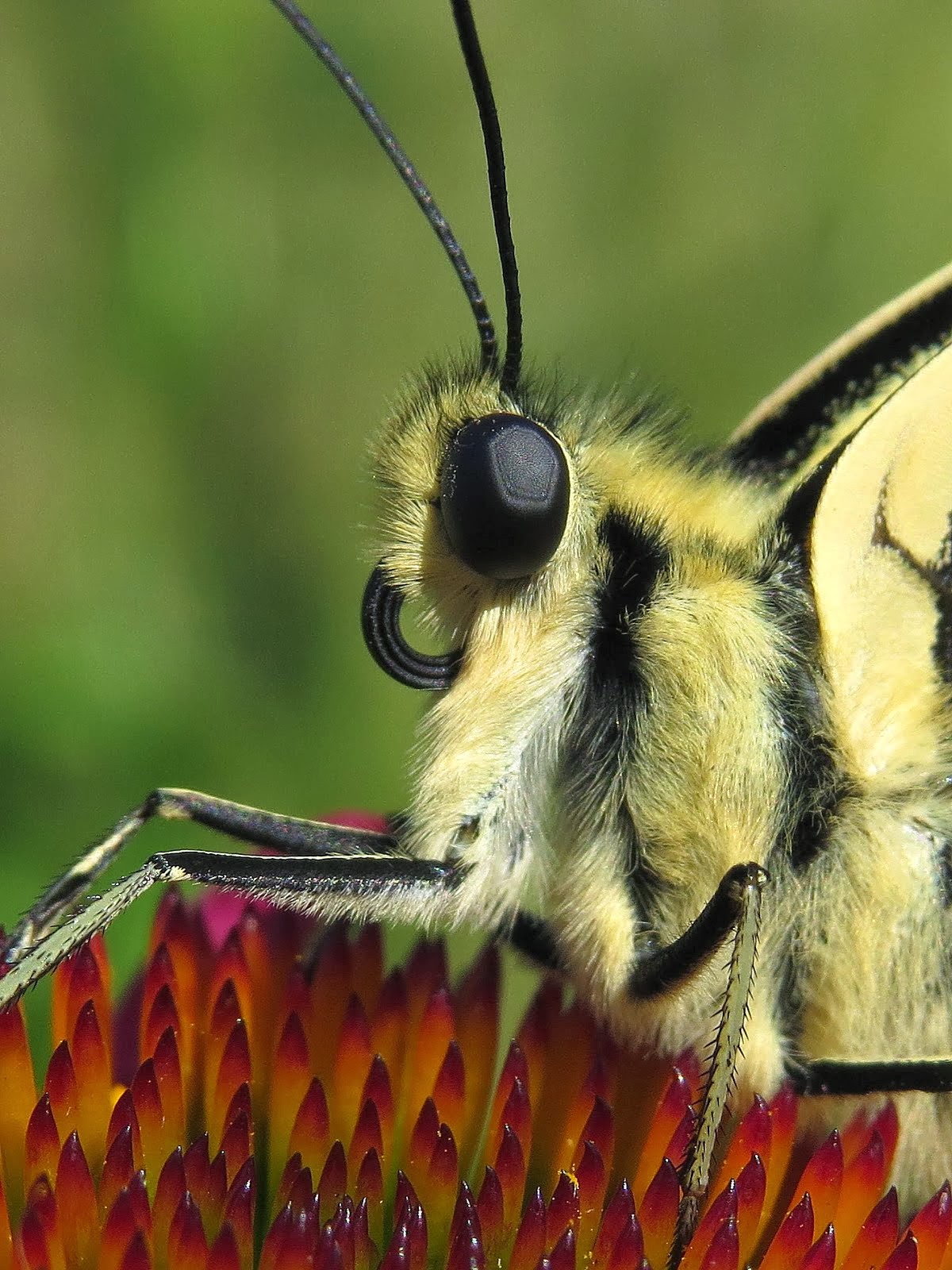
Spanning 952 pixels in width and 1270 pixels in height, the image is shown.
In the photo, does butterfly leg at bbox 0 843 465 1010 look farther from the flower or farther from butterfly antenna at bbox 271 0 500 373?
butterfly antenna at bbox 271 0 500 373

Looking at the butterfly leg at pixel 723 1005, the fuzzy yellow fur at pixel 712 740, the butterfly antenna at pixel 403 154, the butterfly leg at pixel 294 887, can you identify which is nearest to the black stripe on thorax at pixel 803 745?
the fuzzy yellow fur at pixel 712 740

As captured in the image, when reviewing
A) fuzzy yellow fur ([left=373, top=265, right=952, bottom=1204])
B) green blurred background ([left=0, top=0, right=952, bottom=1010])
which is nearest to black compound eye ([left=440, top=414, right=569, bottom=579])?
fuzzy yellow fur ([left=373, top=265, right=952, bottom=1204])

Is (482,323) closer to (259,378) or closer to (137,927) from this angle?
(137,927)

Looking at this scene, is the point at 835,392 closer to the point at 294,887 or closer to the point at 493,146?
the point at 493,146

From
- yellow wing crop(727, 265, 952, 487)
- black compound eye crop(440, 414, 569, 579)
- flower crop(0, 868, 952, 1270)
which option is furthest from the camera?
yellow wing crop(727, 265, 952, 487)

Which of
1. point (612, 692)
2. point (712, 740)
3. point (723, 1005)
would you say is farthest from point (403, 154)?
point (723, 1005)

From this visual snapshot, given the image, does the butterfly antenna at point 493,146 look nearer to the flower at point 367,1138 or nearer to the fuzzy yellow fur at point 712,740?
the fuzzy yellow fur at point 712,740
